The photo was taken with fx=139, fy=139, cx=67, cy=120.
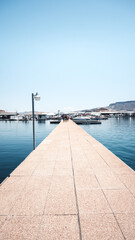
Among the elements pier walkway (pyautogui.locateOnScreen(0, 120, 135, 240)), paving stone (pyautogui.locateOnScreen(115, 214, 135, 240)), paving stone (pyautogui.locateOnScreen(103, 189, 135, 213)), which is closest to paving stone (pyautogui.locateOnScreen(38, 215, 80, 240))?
pier walkway (pyautogui.locateOnScreen(0, 120, 135, 240))

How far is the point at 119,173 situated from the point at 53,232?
357 cm

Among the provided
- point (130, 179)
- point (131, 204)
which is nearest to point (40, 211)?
point (131, 204)

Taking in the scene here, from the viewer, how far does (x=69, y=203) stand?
361cm

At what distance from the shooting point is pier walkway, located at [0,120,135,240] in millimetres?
2760

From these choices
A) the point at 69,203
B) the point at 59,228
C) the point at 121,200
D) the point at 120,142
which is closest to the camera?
the point at 59,228

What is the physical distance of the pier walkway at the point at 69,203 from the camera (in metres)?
2.76

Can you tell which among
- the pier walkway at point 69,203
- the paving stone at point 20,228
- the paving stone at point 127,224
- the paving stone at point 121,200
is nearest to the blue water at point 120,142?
the pier walkway at point 69,203

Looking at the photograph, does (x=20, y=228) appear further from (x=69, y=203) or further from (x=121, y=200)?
(x=121, y=200)

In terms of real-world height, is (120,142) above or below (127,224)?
below

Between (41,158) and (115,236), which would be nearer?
(115,236)

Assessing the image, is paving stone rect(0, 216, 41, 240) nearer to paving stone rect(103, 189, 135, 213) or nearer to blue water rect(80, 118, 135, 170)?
paving stone rect(103, 189, 135, 213)

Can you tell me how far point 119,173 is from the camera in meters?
5.46

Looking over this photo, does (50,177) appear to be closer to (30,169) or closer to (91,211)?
(30,169)

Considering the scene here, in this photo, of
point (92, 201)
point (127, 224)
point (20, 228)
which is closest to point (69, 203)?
point (92, 201)
